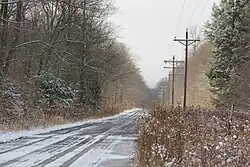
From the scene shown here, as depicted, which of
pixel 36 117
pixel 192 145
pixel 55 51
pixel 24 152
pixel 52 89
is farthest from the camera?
pixel 52 89

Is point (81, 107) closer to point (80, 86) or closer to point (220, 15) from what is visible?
point (80, 86)

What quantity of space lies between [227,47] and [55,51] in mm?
19912

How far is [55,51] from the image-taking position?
20359 millimetres

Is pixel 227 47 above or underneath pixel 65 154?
above

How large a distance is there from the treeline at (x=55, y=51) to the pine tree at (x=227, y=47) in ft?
30.5

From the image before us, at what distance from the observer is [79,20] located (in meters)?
39.4

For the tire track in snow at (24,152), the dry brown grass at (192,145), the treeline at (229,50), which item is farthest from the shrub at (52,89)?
the dry brown grass at (192,145)

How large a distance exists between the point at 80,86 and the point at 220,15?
15.5m

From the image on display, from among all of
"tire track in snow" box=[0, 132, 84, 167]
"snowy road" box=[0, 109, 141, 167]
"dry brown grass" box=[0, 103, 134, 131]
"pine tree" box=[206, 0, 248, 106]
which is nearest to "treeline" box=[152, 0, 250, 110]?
"pine tree" box=[206, 0, 248, 106]

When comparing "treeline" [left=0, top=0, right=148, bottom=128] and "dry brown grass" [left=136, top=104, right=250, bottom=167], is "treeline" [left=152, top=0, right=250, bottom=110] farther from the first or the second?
"dry brown grass" [left=136, top=104, right=250, bottom=167]

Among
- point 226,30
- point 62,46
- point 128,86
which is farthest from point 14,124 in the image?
point 128,86

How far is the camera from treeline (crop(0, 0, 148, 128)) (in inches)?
978

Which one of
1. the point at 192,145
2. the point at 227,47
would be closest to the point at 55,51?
the point at 192,145

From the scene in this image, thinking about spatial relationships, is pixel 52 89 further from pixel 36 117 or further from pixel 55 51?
pixel 55 51
